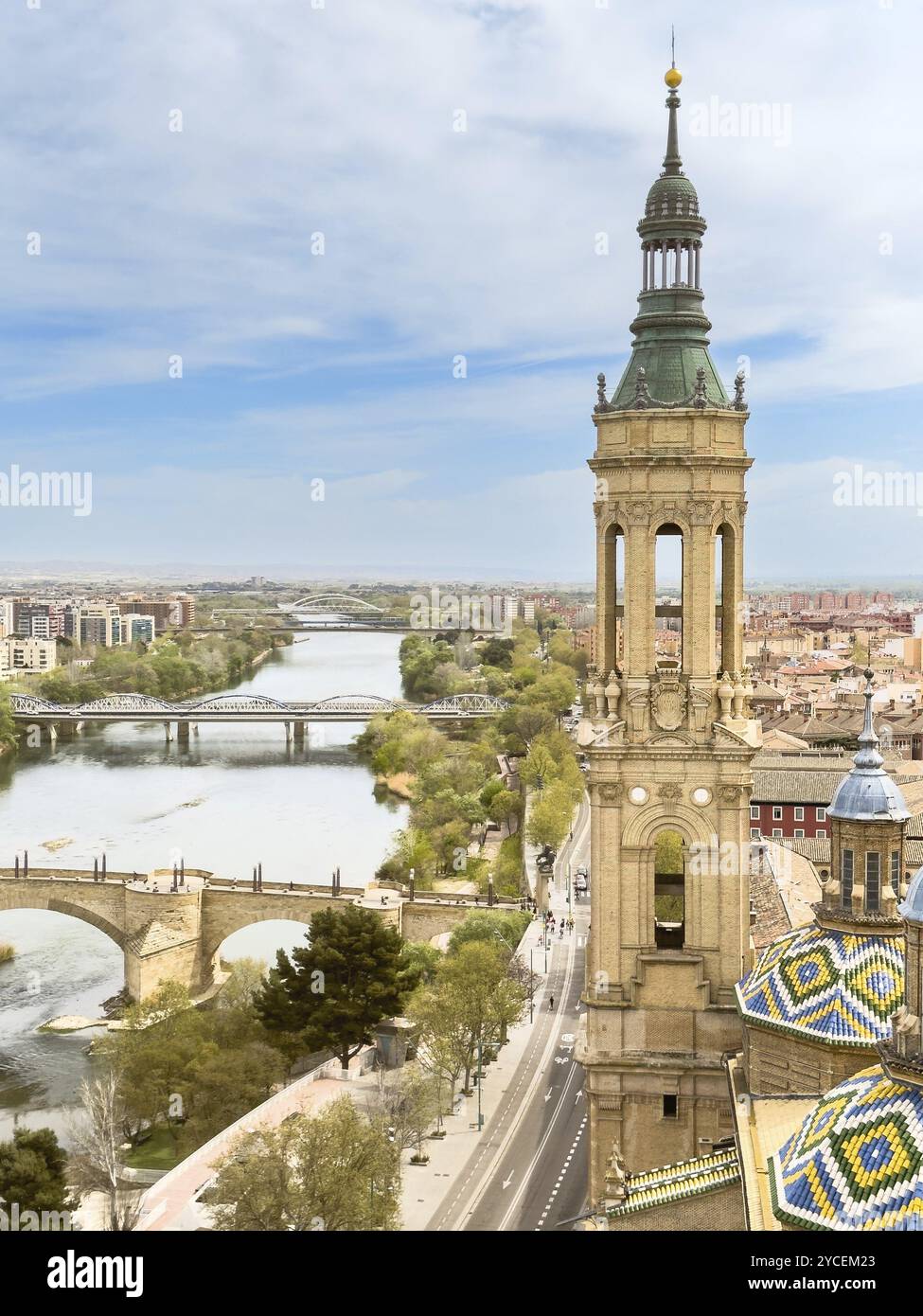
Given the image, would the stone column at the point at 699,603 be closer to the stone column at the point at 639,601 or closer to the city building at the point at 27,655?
the stone column at the point at 639,601

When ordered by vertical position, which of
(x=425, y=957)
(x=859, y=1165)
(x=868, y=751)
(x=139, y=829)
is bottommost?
(x=425, y=957)

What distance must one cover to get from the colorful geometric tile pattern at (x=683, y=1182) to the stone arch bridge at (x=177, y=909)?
2353 cm

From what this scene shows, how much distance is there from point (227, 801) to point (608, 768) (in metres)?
46.9

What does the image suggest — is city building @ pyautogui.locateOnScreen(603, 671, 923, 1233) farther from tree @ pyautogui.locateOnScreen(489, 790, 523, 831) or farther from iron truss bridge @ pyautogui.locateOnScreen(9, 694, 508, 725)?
iron truss bridge @ pyautogui.locateOnScreen(9, 694, 508, 725)

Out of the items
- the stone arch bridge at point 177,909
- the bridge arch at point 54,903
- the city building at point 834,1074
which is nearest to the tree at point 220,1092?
the stone arch bridge at point 177,909

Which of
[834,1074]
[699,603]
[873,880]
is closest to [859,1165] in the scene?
[834,1074]

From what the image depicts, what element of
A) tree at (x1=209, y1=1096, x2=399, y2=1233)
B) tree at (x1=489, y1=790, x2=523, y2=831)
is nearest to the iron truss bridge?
tree at (x1=489, y1=790, x2=523, y2=831)

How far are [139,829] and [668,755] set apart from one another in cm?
4169

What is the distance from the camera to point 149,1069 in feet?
82.1

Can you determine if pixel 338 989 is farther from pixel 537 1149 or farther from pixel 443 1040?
pixel 537 1149

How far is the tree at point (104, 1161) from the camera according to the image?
1719 cm

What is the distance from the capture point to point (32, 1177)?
18.2m
